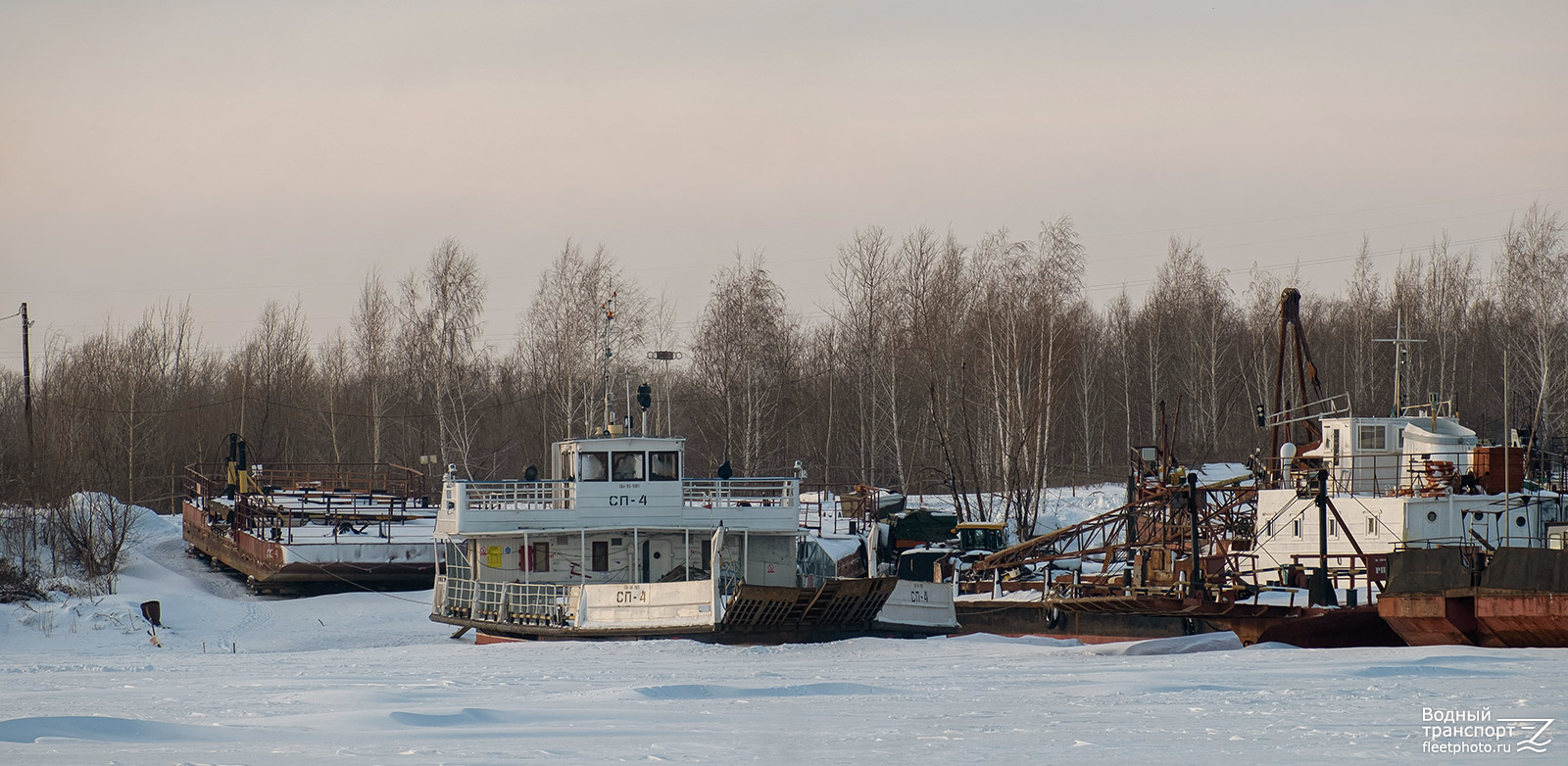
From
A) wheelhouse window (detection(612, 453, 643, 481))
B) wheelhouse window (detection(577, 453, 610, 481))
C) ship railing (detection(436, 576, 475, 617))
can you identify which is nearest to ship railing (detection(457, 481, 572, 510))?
wheelhouse window (detection(577, 453, 610, 481))

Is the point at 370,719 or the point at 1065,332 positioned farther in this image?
the point at 1065,332

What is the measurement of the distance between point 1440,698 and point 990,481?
33.0m

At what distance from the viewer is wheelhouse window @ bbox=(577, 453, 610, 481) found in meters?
26.1

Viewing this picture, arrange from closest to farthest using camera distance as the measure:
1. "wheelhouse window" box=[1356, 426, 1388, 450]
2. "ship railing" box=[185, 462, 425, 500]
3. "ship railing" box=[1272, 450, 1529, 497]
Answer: "ship railing" box=[1272, 450, 1529, 497] < "wheelhouse window" box=[1356, 426, 1388, 450] < "ship railing" box=[185, 462, 425, 500]

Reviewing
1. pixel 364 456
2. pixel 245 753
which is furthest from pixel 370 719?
pixel 364 456

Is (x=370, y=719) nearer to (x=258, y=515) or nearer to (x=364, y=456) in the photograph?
(x=258, y=515)

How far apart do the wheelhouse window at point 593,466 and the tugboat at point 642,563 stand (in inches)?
1.0

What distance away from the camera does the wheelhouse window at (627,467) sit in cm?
2612

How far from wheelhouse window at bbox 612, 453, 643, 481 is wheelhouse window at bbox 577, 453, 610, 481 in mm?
197

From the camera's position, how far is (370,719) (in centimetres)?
1292

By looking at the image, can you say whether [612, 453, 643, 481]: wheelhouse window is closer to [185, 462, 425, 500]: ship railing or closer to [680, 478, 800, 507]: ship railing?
[680, 478, 800, 507]: ship railing

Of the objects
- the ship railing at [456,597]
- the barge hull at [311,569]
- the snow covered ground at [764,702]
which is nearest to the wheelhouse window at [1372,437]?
the snow covered ground at [764,702]

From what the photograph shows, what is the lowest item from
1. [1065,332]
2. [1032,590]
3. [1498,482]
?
[1032,590]

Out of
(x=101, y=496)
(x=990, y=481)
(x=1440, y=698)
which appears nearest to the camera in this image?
(x=1440, y=698)
